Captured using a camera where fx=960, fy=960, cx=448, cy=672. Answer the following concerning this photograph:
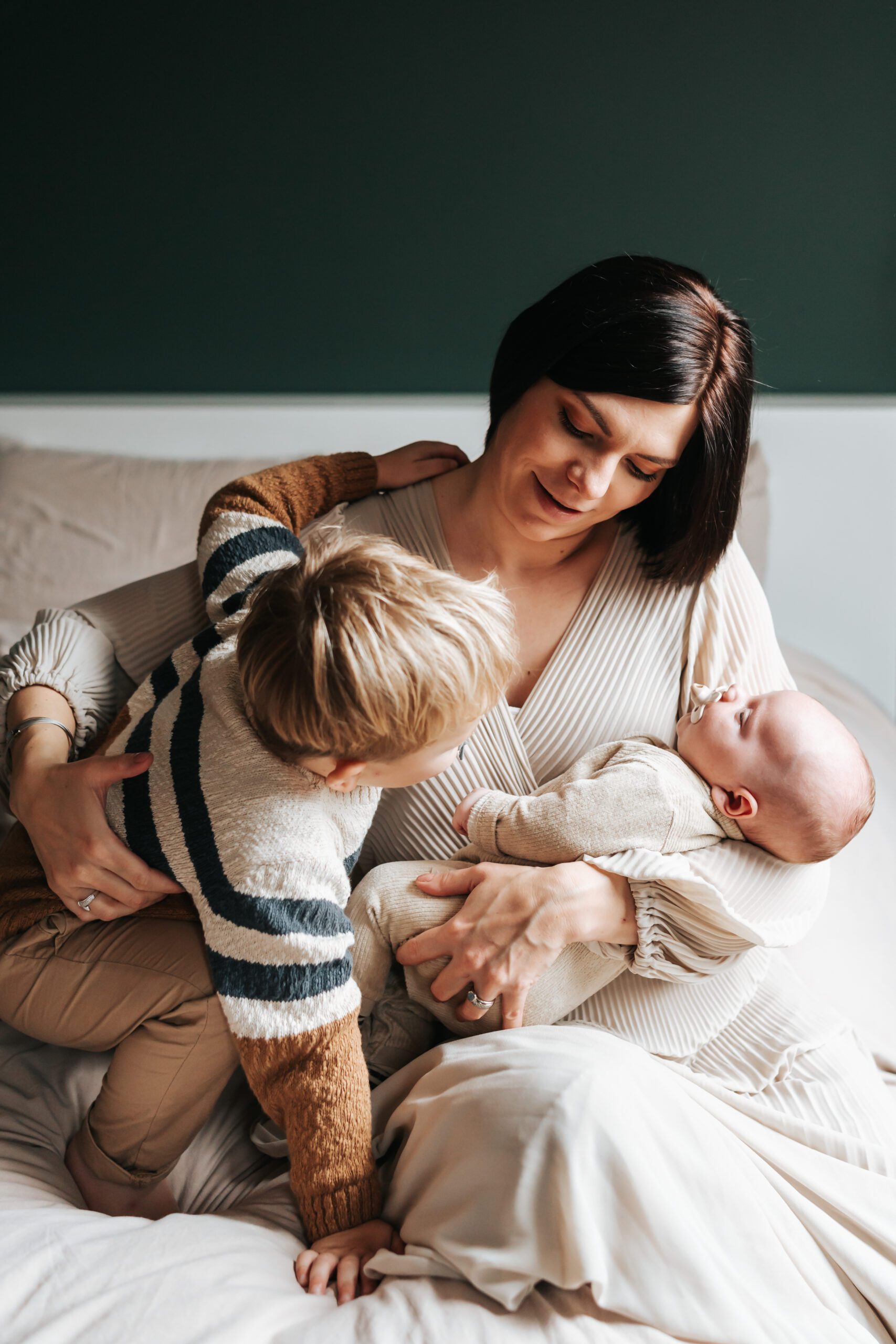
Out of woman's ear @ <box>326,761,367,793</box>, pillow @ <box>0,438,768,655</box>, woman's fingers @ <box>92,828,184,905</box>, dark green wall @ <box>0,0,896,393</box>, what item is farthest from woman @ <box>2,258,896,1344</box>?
dark green wall @ <box>0,0,896,393</box>

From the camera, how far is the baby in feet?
3.74

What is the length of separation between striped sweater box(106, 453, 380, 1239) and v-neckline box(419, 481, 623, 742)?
1.00ft

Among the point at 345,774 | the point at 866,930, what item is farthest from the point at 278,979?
the point at 866,930

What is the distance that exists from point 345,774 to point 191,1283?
0.46m

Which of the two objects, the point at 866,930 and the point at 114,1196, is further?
the point at 866,930

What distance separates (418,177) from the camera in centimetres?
227

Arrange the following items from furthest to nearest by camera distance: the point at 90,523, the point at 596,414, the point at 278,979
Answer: the point at 90,523, the point at 596,414, the point at 278,979

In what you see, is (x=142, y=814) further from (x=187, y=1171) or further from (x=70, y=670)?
(x=187, y=1171)

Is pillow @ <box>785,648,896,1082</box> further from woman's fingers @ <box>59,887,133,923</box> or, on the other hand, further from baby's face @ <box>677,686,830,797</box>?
woman's fingers @ <box>59,887,133,923</box>

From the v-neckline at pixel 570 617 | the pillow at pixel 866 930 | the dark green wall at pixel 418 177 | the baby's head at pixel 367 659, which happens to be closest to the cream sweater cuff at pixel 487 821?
the v-neckline at pixel 570 617

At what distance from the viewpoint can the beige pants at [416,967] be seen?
1.13m

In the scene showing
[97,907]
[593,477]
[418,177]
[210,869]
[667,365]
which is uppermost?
[418,177]

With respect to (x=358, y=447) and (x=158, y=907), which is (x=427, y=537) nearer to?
(x=158, y=907)

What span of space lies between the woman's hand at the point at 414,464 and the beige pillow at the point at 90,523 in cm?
80
